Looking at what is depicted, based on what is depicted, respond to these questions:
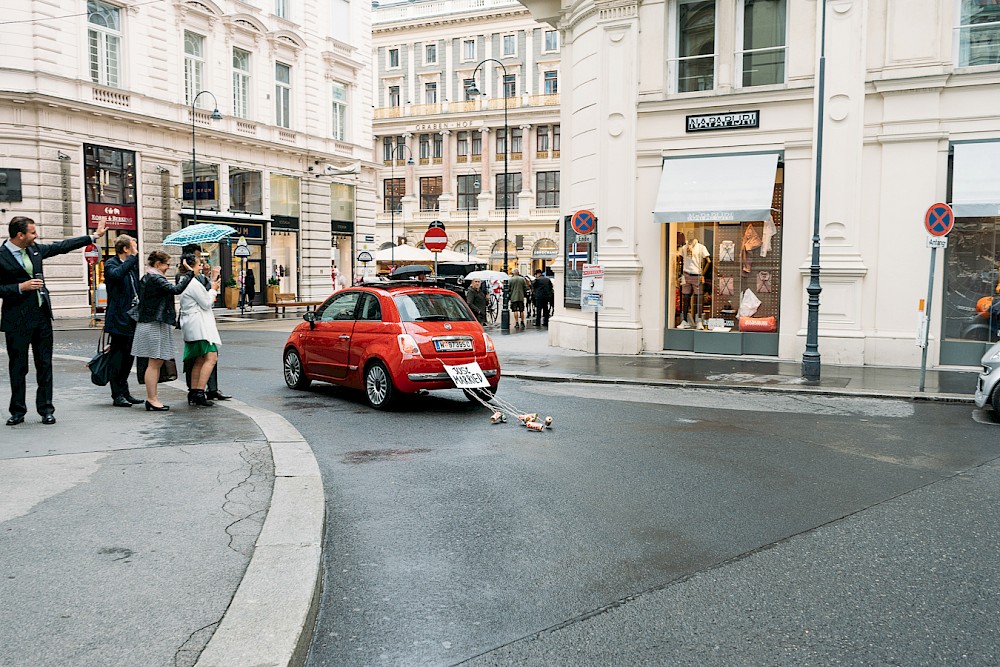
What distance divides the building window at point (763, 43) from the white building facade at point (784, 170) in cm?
3

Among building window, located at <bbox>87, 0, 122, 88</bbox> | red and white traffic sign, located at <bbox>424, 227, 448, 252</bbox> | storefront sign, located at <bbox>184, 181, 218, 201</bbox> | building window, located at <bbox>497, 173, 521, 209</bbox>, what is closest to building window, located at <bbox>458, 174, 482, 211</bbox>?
building window, located at <bbox>497, 173, 521, 209</bbox>

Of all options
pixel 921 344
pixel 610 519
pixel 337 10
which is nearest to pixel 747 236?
pixel 921 344

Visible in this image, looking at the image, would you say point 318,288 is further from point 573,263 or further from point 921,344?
point 921,344

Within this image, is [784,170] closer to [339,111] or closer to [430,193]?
[339,111]

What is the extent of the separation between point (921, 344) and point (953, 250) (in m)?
3.71

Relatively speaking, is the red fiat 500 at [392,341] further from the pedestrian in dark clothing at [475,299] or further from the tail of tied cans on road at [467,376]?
the pedestrian in dark clothing at [475,299]

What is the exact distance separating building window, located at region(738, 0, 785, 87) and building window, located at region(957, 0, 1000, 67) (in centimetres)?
317

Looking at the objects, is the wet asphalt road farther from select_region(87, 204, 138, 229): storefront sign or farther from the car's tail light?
select_region(87, 204, 138, 229): storefront sign

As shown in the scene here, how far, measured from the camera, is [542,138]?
68188mm

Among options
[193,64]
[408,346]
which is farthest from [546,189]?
[408,346]

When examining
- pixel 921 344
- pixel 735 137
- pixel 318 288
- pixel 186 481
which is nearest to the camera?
pixel 186 481

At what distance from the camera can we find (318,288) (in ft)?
136

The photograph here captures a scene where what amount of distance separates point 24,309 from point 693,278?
42.8 ft

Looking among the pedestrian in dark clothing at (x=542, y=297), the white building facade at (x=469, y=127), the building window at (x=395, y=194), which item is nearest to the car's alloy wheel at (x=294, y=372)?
the pedestrian in dark clothing at (x=542, y=297)
